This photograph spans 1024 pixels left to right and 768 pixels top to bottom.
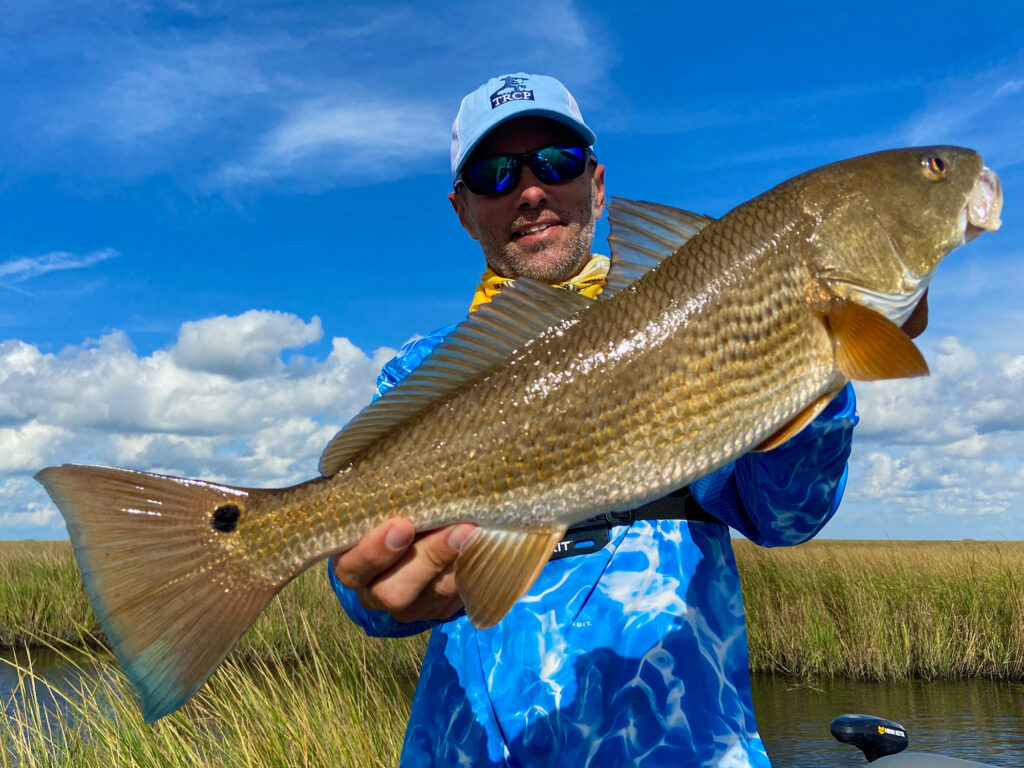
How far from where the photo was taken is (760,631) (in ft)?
47.6

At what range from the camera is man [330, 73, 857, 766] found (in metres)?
2.68

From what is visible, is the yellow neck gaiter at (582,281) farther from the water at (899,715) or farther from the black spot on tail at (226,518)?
the water at (899,715)

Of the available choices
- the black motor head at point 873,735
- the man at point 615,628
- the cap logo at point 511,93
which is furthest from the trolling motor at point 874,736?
the cap logo at point 511,93

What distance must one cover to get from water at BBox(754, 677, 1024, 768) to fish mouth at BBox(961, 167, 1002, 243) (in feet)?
31.2

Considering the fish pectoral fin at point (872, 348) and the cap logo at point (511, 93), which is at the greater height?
the cap logo at point (511, 93)

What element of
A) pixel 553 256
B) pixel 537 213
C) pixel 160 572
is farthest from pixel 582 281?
pixel 160 572

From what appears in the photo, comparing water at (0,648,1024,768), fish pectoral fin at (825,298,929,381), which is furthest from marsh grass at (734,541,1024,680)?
fish pectoral fin at (825,298,929,381)

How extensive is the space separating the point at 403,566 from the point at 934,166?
212 centimetres

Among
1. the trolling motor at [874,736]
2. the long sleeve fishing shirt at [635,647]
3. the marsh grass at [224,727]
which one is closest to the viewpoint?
the long sleeve fishing shirt at [635,647]

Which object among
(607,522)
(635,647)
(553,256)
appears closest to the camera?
(635,647)

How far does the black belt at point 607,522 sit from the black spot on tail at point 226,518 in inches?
45.0

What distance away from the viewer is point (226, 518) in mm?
2578

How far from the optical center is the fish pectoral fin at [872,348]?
7.92 feet

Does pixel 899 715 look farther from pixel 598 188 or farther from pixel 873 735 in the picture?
pixel 598 188
